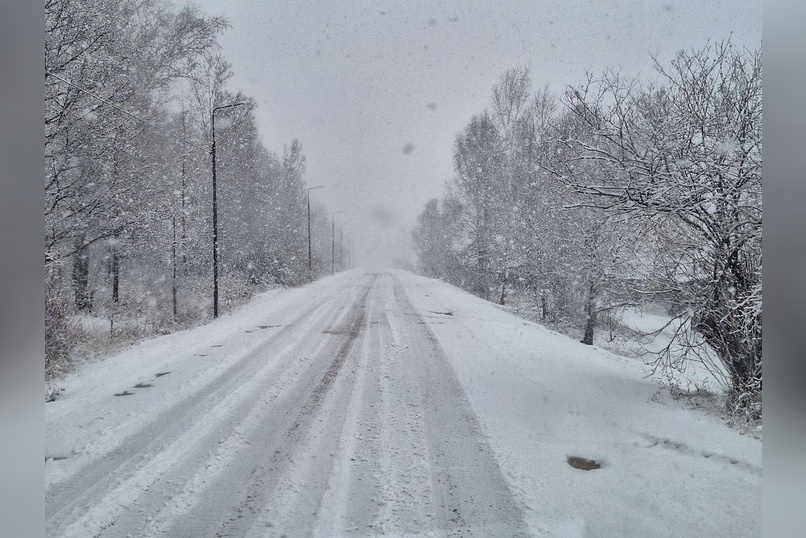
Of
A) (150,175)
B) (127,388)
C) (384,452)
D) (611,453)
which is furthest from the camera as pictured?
(150,175)

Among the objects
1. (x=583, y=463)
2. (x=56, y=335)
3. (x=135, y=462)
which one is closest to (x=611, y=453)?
(x=583, y=463)

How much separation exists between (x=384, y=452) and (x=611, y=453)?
176 centimetres

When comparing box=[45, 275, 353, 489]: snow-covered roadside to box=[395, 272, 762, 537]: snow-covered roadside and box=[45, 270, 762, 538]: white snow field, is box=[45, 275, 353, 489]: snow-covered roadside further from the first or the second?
box=[395, 272, 762, 537]: snow-covered roadside

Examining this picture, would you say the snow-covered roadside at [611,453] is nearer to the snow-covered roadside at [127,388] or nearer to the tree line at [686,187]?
the tree line at [686,187]

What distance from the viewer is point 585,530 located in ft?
6.69

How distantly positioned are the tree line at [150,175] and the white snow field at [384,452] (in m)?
2.51

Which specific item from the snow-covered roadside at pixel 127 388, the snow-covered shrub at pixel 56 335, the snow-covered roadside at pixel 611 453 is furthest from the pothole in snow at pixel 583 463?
the snow-covered shrub at pixel 56 335

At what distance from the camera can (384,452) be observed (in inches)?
108

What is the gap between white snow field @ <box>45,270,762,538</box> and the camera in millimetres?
2107

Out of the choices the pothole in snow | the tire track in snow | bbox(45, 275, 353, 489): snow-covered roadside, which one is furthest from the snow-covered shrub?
the pothole in snow

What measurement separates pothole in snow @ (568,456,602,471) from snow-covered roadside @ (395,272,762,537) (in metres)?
0.05

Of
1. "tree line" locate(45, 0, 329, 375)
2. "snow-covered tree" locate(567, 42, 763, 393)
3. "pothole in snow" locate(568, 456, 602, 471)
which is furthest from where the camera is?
"tree line" locate(45, 0, 329, 375)

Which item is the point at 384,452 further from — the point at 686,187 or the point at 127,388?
the point at 686,187
